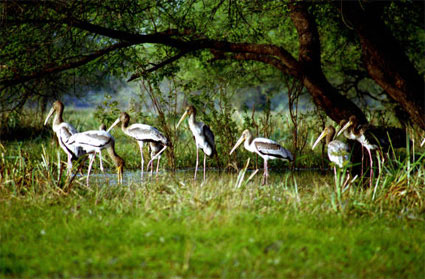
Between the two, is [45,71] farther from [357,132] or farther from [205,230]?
[357,132]

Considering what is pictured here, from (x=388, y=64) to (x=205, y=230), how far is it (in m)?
7.39

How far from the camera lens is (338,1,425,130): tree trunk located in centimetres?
1173

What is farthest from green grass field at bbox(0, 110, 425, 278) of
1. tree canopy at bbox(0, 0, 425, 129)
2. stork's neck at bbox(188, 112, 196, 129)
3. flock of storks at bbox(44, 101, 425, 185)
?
stork's neck at bbox(188, 112, 196, 129)

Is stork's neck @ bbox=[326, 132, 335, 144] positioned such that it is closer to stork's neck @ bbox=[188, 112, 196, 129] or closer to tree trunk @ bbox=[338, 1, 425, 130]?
tree trunk @ bbox=[338, 1, 425, 130]

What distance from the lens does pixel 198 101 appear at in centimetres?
1267

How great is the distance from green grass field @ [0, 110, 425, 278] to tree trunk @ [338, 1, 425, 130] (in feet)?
10.4

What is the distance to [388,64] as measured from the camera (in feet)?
39.0

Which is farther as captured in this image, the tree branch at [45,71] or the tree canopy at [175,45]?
the tree branch at [45,71]

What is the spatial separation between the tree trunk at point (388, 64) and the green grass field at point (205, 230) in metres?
3.17

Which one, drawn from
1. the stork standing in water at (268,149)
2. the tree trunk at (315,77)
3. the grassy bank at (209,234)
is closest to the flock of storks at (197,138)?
the stork standing in water at (268,149)

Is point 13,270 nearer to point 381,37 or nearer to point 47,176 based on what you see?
point 47,176

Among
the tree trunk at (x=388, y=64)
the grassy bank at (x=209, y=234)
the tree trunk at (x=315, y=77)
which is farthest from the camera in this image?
the tree trunk at (x=315, y=77)

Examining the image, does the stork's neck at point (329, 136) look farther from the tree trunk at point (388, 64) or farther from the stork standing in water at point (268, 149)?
the tree trunk at point (388, 64)

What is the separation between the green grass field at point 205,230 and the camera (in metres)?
5.16
